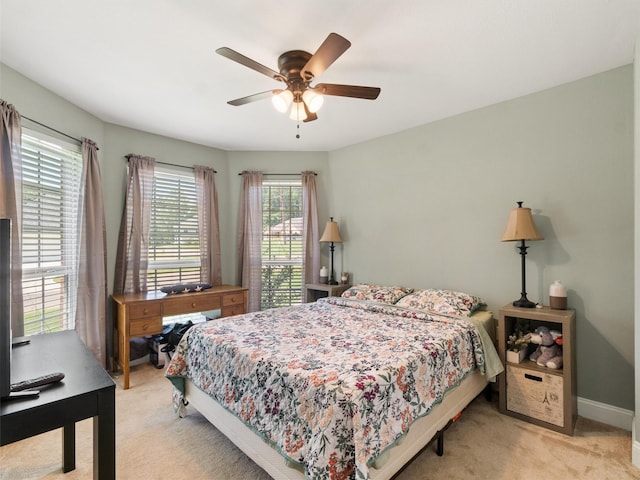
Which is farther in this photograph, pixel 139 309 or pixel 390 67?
pixel 139 309

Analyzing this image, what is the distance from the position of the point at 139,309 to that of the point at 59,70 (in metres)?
2.06

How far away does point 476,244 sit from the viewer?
9.86 feet

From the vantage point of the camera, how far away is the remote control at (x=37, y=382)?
1155mm

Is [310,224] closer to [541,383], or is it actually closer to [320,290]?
[320,290]

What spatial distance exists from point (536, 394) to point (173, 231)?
3927 millimetres

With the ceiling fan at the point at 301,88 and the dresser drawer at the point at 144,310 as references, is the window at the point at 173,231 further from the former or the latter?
the ceiling fan at the point at 301,88

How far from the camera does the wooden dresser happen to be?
296 cm

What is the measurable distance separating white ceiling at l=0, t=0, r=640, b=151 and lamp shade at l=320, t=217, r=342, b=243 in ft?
4.83

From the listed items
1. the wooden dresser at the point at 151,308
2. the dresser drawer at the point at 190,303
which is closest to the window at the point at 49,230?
the wooden dresser at the point at 151,308

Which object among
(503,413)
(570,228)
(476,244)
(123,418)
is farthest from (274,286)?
(570,228)

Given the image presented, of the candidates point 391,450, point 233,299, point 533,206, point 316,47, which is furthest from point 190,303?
point 533,206

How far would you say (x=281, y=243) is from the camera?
4.35 m

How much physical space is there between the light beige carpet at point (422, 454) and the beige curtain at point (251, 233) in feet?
6.54

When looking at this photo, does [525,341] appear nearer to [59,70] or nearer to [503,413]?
[503,413]
